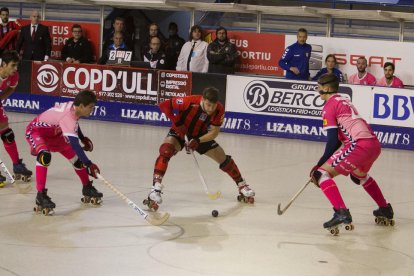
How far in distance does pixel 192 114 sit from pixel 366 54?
7594mm

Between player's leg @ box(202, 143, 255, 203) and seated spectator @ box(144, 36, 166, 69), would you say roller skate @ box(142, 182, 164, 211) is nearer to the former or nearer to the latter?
player's leg @ box(202, 143, 255, 203)

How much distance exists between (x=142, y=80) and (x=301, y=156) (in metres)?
4.57

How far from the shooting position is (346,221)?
844cm

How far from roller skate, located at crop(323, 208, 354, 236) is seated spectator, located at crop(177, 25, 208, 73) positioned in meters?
8.86

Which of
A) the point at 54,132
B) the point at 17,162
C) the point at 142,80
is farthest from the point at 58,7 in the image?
the point at 54,132

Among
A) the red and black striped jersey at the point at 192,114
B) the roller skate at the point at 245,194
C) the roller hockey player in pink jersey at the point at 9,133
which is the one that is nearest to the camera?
the red and black striped jersey at the point at 192,114

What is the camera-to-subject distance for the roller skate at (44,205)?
892cm

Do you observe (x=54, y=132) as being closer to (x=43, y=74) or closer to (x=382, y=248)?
(x=382, y=248)

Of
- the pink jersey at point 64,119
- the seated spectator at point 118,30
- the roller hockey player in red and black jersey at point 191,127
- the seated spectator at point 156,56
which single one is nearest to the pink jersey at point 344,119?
the roller hockey player in red and black jersey at point 191,127

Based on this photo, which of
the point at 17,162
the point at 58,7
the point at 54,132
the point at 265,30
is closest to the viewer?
the point at 54,132

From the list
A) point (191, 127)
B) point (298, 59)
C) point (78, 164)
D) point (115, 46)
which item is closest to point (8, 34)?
point (115, 46)

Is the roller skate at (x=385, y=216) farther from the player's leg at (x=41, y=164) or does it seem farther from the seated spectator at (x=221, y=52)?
the seated spectator at (x=221, y=52)

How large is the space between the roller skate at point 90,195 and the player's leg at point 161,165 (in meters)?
0.53

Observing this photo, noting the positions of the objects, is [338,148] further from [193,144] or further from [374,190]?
[193,144]
